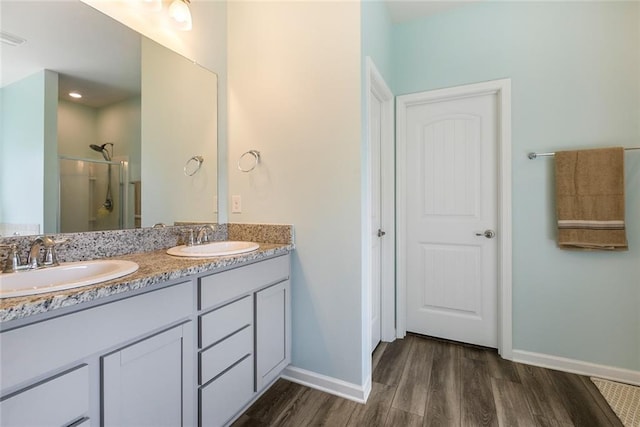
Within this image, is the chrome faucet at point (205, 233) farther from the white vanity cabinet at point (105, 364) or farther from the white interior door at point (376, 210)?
the white interior door at point (376, 210)

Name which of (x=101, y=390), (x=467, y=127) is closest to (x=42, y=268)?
(x=101, y=390)

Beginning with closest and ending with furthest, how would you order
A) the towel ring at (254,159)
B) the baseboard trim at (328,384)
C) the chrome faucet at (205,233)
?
the baseboard trim at (328,384), the chrome faucet at (205,233), the towel ring at (254,159)

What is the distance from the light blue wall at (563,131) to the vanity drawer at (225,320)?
6.20 feet

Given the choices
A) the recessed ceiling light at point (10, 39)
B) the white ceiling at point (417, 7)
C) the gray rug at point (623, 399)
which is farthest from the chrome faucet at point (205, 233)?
the gray rug at point (623, 399)

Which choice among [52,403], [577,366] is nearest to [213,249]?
[52,403]

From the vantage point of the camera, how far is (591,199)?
1.80 m

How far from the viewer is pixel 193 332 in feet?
3.78

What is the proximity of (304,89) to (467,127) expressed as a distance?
4.45ft

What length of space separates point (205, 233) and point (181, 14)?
4.13 ft

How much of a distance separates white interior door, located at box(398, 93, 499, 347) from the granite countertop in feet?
4.61

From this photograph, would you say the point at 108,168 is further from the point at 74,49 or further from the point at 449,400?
the point at 449,400

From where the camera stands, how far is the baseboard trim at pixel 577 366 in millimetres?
1770

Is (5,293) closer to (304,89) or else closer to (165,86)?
(165,86)

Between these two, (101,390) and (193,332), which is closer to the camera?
(101,390)
